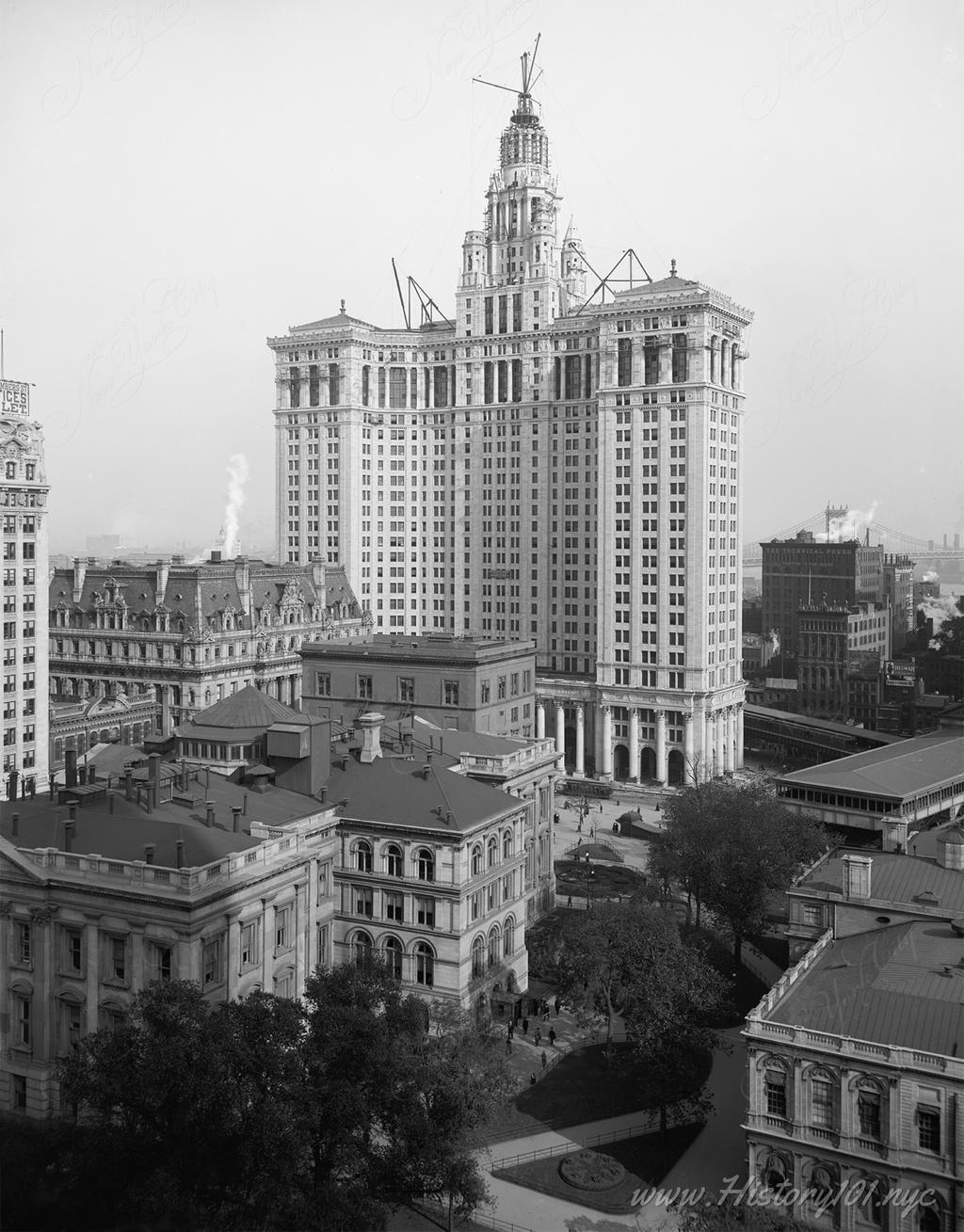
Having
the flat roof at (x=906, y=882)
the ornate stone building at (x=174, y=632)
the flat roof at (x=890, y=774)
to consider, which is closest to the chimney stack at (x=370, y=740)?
the flat roof at (x=906, y=882)

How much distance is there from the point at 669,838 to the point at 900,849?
42.7 ft

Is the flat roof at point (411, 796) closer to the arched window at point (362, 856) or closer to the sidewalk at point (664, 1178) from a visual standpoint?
the arched window at point (362, 856)

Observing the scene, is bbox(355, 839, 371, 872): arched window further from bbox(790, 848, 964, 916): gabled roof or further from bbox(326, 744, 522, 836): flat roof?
bbox(790, 848, 964, 916): gabled roof

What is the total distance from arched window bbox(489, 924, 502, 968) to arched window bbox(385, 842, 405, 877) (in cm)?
561

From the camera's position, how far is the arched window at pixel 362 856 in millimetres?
55688

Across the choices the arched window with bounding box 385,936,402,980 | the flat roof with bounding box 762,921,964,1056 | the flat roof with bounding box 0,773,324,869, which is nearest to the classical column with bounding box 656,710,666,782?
the arched window with bounding box 385,936,402,980

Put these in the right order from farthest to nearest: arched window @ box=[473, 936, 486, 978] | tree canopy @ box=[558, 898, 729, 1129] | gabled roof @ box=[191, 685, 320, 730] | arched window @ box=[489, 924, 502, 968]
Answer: gabled roof @ box=[191, 685, 320, 730], arched window @ box=[489, 924, 502, 968], arched window @ box=[473, 936, 486, 978], tree canopy @ box=[558, 898, 729, 1129]

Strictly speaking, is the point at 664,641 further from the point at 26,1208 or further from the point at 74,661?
the point at 26,1208

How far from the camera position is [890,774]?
7300cm

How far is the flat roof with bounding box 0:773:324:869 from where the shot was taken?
45.6 m

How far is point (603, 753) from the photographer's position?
4840 inches

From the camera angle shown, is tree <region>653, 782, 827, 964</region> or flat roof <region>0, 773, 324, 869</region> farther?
tree <region>653, 782, 827, 964</region>

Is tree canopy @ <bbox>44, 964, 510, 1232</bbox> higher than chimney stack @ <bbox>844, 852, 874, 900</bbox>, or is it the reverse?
chimney stack @ <bbox>844, 852, 874, 900</bbox>

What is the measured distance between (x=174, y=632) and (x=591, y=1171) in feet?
255
